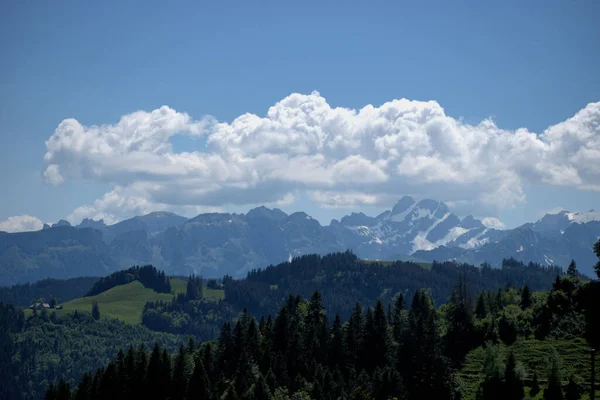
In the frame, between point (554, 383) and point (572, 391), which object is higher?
point (554, 383)

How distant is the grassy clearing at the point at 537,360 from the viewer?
134m

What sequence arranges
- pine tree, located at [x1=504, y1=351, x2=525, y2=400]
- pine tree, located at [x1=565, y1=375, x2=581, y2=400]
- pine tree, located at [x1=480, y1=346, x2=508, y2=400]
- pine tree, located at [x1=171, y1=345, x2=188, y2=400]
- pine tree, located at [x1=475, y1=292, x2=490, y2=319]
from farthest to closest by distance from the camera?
pine tree, located at [x1=475, y1=292, x2=490, y2=319] → pine tree, located at [x1=171, y1=345, x2=188, y2=400] → pine tree, located at [x1=480, y1=346, x2=508, y2=400] → pine tree, located at [x1=504, y1=351, x2=525, y2=400] → pine tree, located at [x1=565, y1=375, x2=581, y2=400]

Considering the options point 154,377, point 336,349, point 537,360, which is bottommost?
point 154,377

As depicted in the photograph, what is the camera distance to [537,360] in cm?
14238

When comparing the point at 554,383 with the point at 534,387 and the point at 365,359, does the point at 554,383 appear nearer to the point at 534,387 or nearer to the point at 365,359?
the point at 534,387

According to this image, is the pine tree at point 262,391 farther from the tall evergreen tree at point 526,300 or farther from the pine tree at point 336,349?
the tall evergreen tree at point 526,300

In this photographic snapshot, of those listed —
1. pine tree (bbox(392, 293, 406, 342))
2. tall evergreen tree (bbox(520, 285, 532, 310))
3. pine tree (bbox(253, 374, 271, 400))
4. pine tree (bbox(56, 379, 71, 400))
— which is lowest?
pine tree (bbox(56, 379, 71, 400))

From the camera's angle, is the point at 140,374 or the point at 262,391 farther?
→ the point at 140,374

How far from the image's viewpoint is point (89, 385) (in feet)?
493

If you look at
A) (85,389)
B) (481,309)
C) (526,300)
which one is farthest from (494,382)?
(85,389)

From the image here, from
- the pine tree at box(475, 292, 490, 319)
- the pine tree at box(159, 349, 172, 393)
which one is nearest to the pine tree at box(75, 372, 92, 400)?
the pine tree at box(159, 349, 172, 393)

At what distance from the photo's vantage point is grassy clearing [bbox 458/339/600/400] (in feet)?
440

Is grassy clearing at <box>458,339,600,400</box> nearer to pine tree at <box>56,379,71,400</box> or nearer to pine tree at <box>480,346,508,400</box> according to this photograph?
pine tree at <box>480,346,508,400</box>

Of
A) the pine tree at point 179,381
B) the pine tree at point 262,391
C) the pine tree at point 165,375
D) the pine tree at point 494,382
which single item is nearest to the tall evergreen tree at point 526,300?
the pine tree at point 494,382
